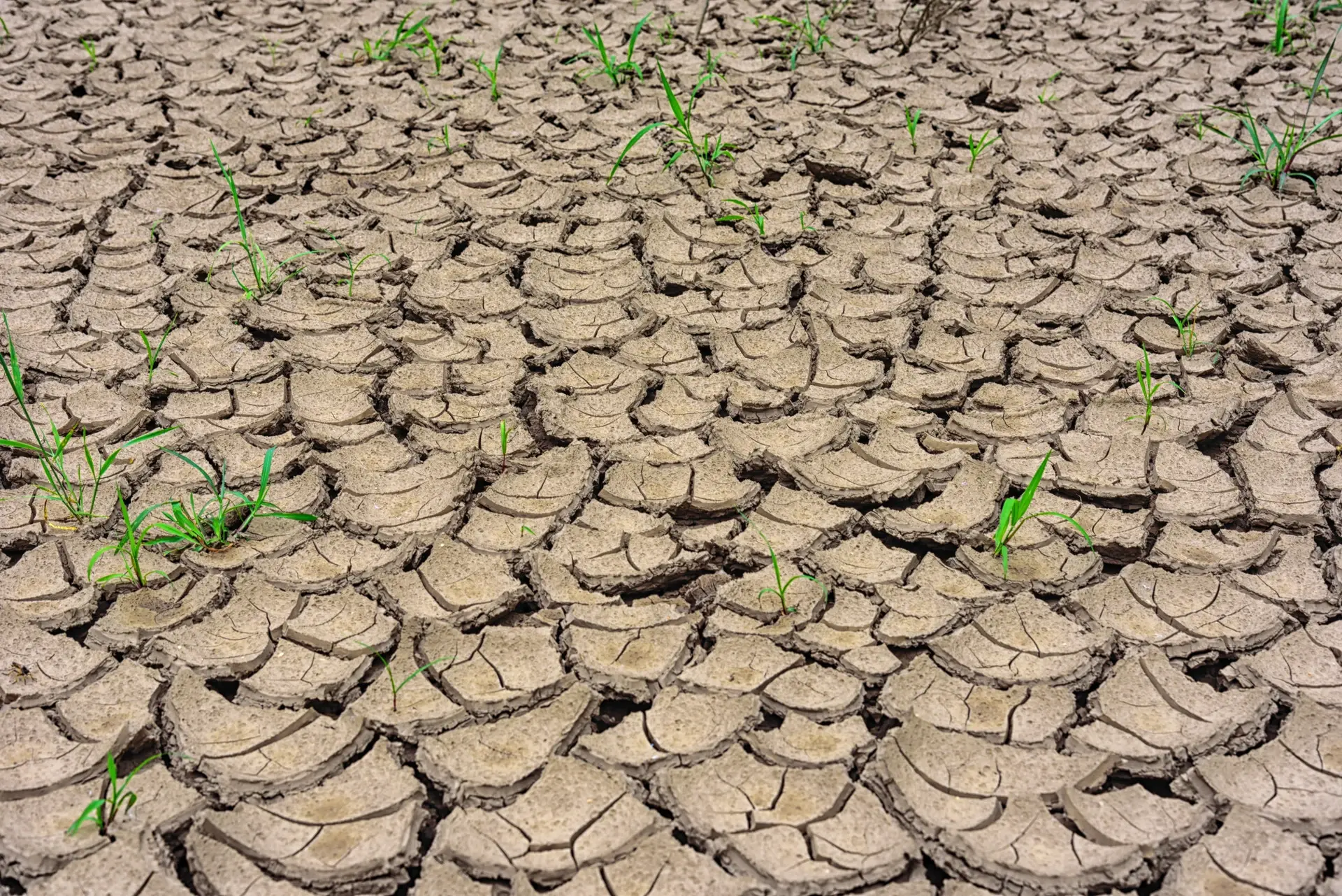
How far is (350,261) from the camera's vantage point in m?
2.46

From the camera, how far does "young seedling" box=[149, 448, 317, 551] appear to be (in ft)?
5.75

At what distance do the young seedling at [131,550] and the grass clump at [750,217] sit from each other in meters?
1.38

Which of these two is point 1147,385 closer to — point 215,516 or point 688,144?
point 688,144

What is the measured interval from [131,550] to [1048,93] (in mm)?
2593

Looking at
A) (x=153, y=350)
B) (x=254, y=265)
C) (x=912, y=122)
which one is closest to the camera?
(x=153, y=350)

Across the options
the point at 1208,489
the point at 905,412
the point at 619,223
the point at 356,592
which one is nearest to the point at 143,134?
the point at 619,223

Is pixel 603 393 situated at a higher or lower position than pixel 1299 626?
lower

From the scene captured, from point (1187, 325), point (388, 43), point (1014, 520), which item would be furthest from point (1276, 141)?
point (388, 43)

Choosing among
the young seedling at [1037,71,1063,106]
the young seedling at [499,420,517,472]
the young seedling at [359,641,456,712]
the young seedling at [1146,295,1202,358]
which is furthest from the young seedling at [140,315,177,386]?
the young seedling at [1037,71,1063,106]

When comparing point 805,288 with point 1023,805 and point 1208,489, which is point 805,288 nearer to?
point 1208,489

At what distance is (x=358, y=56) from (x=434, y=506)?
1.95m

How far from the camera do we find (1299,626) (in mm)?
1630

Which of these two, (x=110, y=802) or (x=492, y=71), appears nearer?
(x=110, y=802)

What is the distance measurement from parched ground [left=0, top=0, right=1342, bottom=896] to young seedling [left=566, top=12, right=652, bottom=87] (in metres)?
0.09
